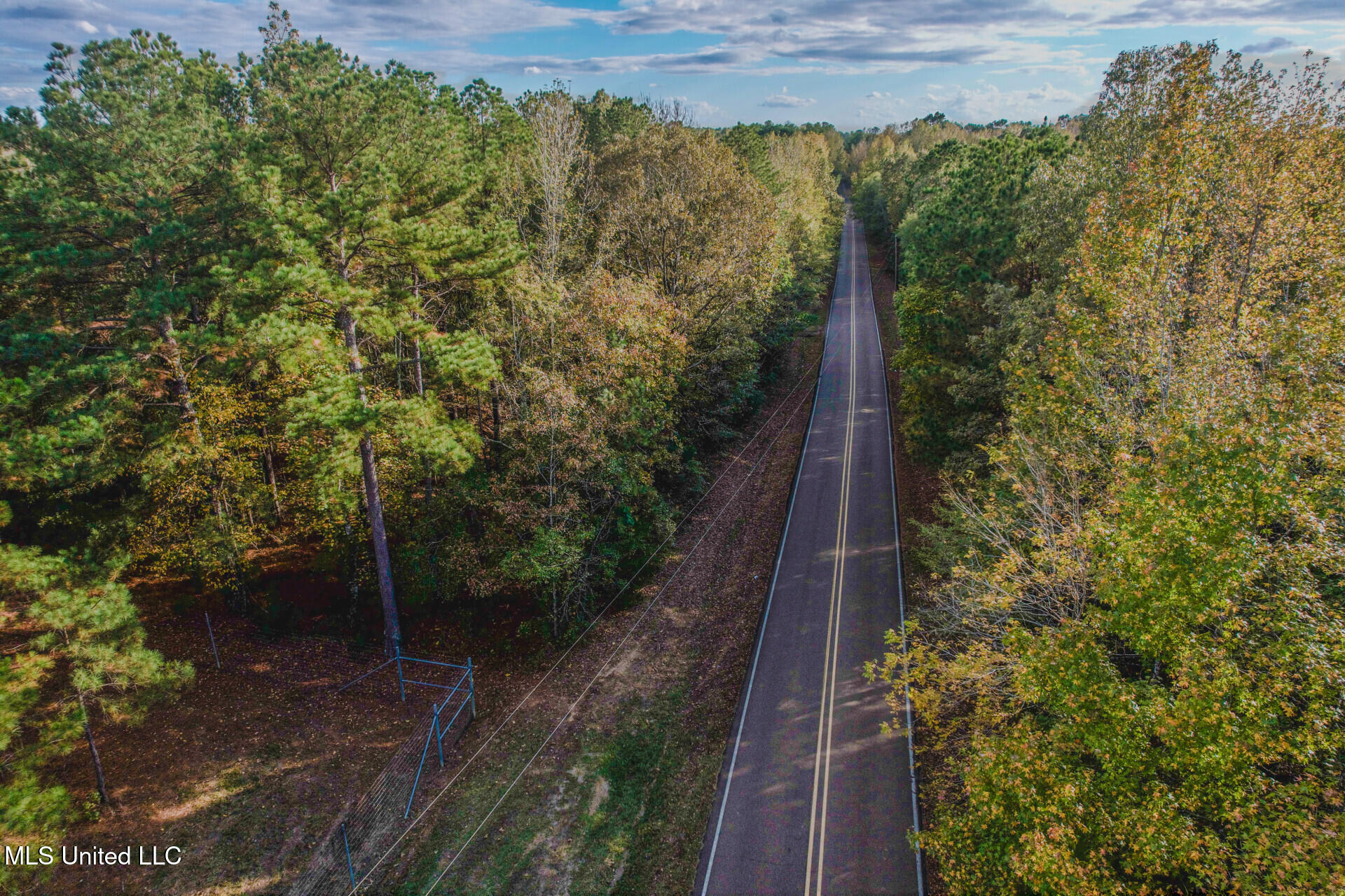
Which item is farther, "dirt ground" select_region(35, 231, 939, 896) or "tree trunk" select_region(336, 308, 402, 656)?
"tree trunk" select_region(336, 308, 402, 656)

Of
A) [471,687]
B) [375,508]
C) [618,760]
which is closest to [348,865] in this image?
[471,687]

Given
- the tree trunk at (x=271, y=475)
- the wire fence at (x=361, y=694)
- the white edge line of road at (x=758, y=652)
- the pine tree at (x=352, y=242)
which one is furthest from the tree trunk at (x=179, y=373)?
the white edge line of road at (x=758, y=652)

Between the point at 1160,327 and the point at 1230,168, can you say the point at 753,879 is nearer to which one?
the point at 1160,327

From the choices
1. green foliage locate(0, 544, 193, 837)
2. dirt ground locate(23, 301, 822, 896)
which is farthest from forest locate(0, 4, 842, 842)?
dirt ground locate(23, 301, 822, 896)

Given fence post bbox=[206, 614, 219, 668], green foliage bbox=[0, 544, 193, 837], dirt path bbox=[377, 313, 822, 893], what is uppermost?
green foliage bbox=[0, 544, 193, 837]

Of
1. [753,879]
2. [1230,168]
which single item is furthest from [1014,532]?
[1230,168]

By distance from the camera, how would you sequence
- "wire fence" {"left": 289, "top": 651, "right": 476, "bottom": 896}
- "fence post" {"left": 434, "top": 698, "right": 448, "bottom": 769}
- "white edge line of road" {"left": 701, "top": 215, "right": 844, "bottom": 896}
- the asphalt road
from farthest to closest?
"fence post" {"left": 434, "top": 698, "right": 448, "bottom": 769}
"white edge line of road" {"left": 701, "top": 215, "right": 844, "bottom": 896}
the asphalt road
"wire fence" {"left": 289, "top": 651, "right": 476, "bottom": 896}

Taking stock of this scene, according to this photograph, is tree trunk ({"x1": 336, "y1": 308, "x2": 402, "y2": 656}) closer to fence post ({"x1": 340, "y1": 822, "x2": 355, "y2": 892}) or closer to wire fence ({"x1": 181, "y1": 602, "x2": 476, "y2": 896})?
wire fence ({"x1": 181, "y1": 602, "x2": 476, "y2": 896})
